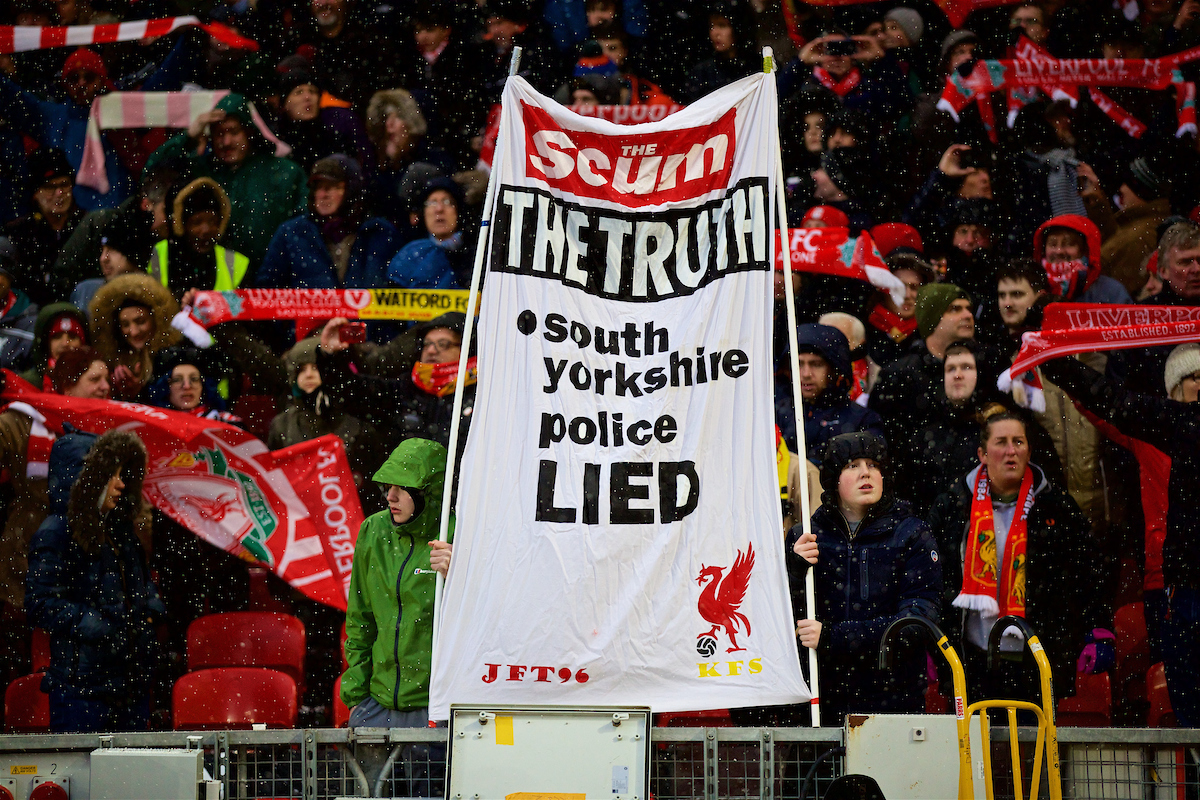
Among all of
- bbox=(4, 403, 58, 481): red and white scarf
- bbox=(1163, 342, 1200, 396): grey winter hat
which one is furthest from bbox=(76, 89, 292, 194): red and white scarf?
bbox=(1163, 342, 1200, 396): grey winter hat

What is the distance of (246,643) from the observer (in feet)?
22.4

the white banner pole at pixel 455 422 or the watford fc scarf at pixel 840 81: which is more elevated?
the watford fc scarf at pixel 840 81

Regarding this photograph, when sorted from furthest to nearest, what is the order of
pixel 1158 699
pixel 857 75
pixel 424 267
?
pixel 857 75 < pixel 424 267 < pixel 1158 699

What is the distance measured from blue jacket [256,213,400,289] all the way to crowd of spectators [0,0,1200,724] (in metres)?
0.02

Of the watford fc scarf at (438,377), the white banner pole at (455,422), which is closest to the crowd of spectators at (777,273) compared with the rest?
the watford fc scarf at (438,377)

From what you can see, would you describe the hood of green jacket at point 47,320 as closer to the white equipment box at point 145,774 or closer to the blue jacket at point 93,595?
the blue jacket at point 93,595

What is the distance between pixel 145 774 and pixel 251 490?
11.9ft

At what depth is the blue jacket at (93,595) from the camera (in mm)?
6426

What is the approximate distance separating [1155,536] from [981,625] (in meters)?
1.43

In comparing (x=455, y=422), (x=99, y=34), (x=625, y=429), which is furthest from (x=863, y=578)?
(x=99, y=34)

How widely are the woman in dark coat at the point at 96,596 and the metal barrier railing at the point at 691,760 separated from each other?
2.70m

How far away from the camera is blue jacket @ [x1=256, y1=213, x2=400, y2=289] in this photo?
7.94 m

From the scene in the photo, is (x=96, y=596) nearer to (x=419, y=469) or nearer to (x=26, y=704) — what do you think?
(x=26, y=704)

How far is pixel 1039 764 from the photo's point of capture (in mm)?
3633
